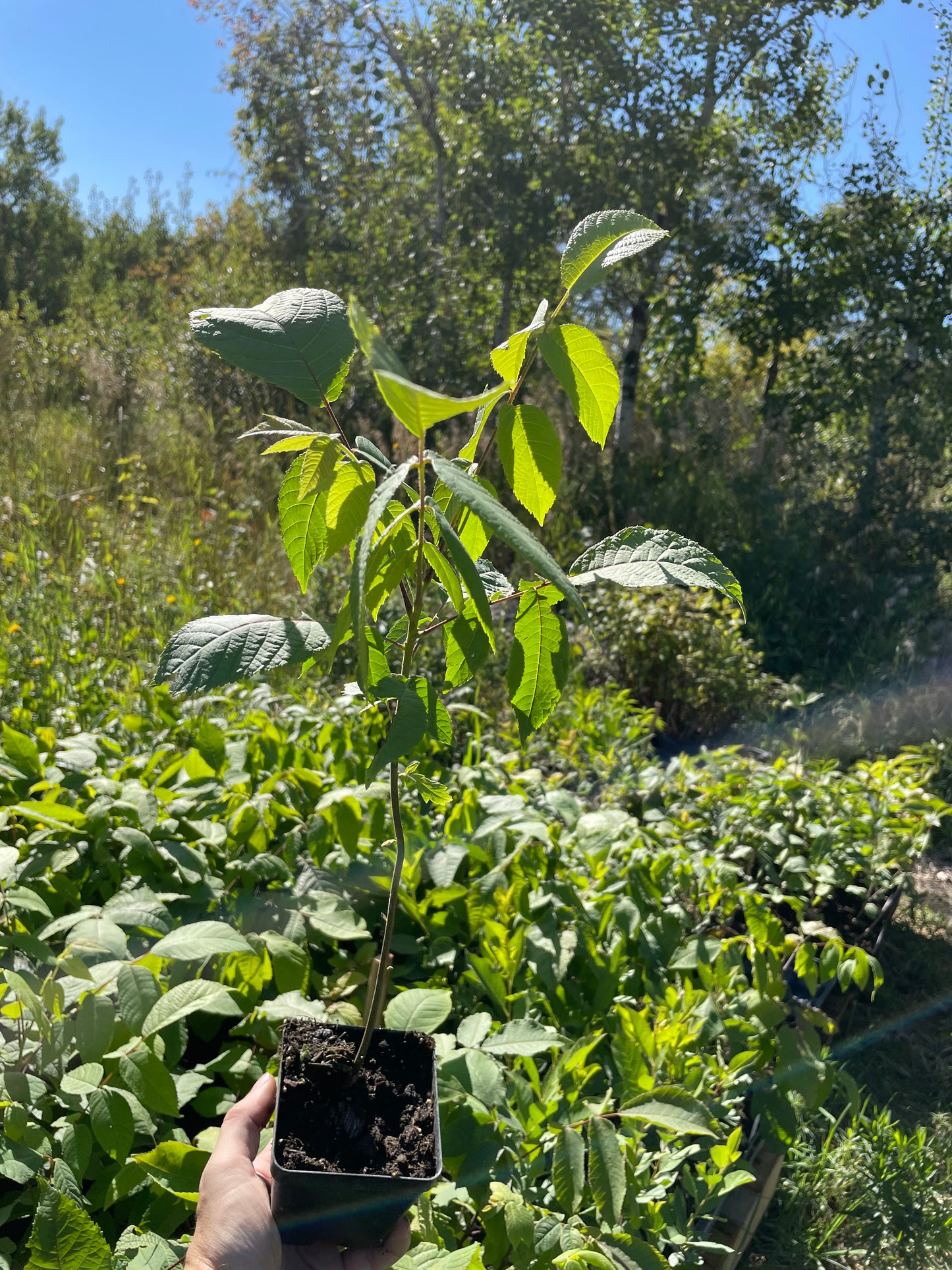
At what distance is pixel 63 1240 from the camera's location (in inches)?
34.9

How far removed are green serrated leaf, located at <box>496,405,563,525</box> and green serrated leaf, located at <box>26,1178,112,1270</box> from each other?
2.72 feet

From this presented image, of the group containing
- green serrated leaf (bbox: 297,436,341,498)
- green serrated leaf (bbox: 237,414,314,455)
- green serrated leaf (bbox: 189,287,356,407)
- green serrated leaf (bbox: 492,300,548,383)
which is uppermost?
green serrated leaf (bbox: 189,287,356,407)

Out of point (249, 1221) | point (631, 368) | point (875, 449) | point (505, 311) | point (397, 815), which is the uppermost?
point (505, 311)

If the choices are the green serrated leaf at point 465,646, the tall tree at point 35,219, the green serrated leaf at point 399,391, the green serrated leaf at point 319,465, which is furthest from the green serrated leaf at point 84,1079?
the tall tree at point 35,219

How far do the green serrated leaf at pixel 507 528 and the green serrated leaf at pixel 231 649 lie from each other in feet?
0.66

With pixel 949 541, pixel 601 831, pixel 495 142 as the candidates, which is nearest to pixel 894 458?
pixel 949 541

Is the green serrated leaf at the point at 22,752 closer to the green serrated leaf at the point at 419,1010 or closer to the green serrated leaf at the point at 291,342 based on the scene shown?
the green serrated leaf at the point at 419,1010

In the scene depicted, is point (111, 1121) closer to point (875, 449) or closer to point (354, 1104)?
point (354, 1104)

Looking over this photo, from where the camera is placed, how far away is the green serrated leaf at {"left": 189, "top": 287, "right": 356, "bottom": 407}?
2.46 feet

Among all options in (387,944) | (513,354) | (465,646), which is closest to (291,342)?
(513,354)

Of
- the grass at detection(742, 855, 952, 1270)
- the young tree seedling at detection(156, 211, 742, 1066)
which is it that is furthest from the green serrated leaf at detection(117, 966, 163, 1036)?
the grass at detection(742, 855, 952, 1270)

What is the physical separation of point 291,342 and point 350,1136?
0.77 m

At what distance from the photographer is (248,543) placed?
5457mm

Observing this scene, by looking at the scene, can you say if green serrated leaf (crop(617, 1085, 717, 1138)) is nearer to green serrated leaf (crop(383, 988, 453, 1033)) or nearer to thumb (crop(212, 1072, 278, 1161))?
green serrated leaf (crop(383, 988, 453, 1033))
